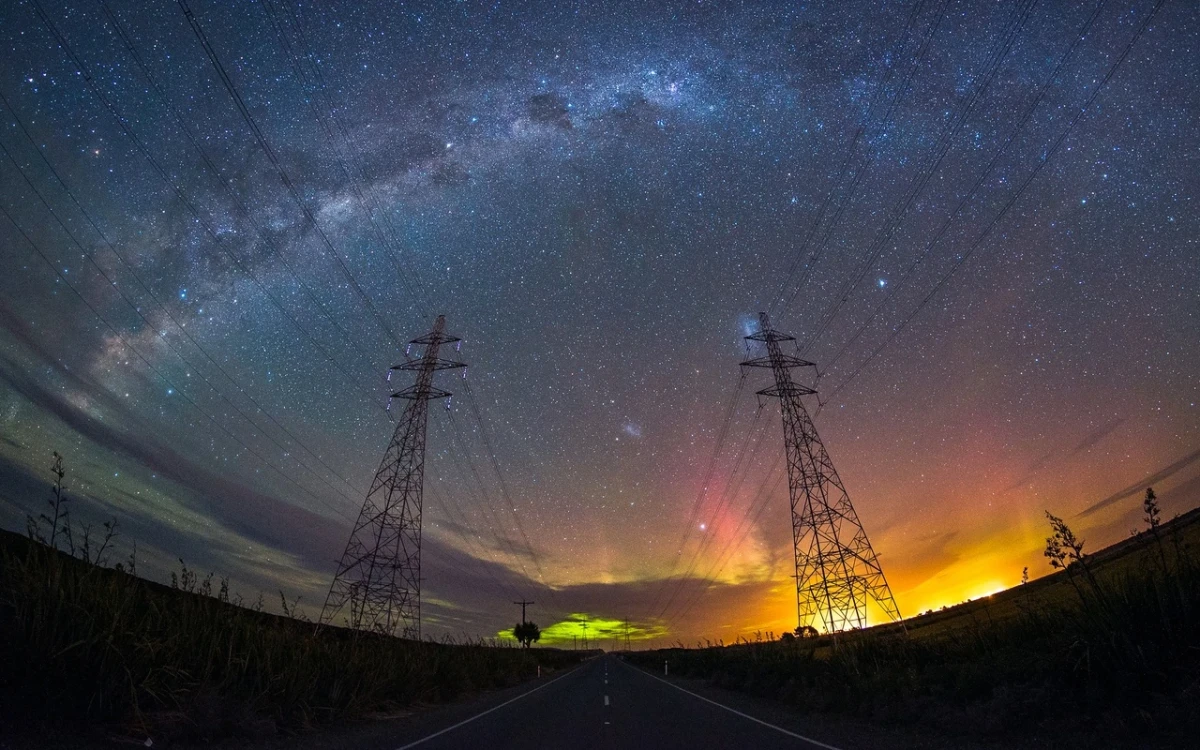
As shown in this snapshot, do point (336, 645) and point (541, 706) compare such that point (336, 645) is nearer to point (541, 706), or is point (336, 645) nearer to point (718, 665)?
point (541, 706)

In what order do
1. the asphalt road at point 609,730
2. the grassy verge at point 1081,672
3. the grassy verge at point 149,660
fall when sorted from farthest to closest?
1. the asphalt road at point 609,730
2. the grassy verge at point 1081,672
3. the grassy verge at point 149,660

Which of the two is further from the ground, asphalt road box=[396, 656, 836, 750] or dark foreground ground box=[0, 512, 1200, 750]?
dark foreground ground box=[0, 512, 1200, 750]

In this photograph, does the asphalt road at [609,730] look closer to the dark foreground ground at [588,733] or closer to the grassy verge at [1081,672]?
the dark foreground ground at [588,733]

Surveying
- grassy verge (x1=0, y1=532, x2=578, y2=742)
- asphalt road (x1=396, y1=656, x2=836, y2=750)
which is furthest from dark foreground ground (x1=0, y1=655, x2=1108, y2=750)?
grassy verge (x1=0, y1=532, x2=578, y2=742)

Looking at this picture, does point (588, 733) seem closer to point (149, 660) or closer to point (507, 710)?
point (507, 710)

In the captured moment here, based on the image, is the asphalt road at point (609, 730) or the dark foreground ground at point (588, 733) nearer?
the dark foreground ground at point (588, 733)

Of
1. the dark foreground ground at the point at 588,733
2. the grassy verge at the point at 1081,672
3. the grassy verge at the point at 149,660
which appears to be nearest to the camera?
the grassy verge at the point at 149,660

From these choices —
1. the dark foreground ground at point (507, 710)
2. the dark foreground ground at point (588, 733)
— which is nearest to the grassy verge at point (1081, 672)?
the dark foreground ground at point (507, 710)

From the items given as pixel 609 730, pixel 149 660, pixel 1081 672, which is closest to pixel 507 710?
pixel 609 730

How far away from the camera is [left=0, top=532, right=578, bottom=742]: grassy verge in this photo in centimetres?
781

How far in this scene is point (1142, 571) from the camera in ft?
32.6

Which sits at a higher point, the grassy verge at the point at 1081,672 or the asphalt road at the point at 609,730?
the grassy verge at the point at 1081,672

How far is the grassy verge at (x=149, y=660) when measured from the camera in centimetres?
781

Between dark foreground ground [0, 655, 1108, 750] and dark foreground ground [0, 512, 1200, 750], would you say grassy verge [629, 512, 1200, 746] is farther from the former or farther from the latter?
dark foreground ground [0, 655, 1108, 750]
